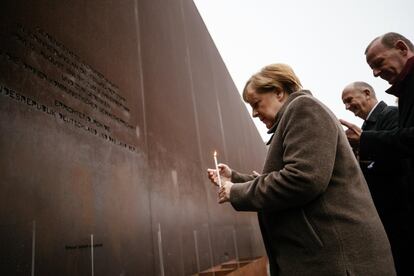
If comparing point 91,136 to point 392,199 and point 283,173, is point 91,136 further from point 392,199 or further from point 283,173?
point 392,199

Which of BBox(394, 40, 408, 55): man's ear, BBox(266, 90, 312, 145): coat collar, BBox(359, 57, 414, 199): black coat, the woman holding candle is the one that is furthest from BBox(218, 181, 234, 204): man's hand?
BBox(394, 40, 408, 55): man's ear

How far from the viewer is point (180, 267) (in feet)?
8.55

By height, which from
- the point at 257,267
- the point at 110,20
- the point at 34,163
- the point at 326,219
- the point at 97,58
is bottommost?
the point at 257,267

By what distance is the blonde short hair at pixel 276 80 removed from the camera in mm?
1747

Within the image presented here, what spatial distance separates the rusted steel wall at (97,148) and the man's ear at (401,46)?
1944 millimetres

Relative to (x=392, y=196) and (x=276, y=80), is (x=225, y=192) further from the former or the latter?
(x=392, y=196)

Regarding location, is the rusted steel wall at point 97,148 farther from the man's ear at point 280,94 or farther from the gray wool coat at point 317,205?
the man's ear at point 280,94

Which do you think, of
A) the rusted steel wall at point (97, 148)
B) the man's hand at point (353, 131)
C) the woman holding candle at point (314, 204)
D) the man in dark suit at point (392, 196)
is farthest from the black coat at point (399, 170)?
the rusted steel wall at point (97, 148)

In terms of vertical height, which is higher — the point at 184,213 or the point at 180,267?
the point at 184,213

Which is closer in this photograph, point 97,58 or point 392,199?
point 97,58

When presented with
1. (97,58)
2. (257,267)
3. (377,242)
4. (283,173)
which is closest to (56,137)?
(97,58)

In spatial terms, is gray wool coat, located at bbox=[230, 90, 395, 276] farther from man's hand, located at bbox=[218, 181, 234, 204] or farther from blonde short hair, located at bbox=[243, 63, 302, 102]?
blonde short hair, located at bbox=[243, 63, 302, 102]

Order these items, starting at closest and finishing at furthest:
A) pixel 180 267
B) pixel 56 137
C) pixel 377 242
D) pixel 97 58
→ pixel 377 242
pixel 56 137
pixel 97 58
pixel 180 267

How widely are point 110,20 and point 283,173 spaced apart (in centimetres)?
181
